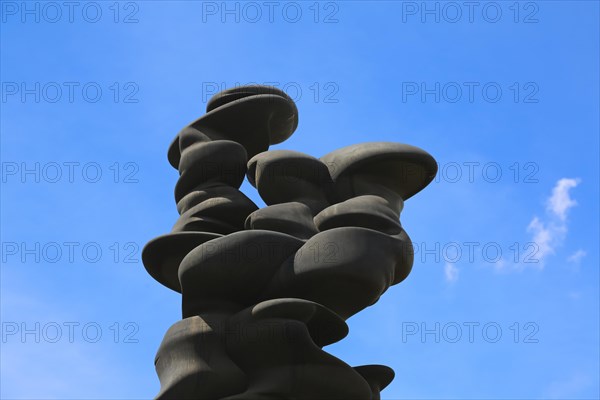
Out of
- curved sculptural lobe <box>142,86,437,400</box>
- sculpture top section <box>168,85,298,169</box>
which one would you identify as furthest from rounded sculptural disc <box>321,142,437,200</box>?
sculpture top section <box>168,85,298,169</box>

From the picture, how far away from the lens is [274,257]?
564 cm

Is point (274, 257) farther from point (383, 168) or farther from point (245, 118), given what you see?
point (245, 118)

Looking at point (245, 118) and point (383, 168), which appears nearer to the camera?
point (383, 168)

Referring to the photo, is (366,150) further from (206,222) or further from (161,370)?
(161,370)

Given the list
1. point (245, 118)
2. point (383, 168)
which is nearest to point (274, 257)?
point (383, 168)

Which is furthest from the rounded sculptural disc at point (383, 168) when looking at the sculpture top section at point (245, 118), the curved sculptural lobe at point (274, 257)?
the sculpture top section at point (245, 118)

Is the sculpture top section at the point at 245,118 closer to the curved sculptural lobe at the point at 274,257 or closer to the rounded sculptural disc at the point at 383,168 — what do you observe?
the curved sculptural lobe at the point at 274,257

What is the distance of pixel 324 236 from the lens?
560cm

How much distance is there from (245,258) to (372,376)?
0.91 meters

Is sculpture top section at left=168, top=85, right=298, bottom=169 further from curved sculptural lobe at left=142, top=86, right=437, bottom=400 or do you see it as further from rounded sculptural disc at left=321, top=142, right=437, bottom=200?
rounded sculptural disc at left=321, top=142, right=437, bottom=200

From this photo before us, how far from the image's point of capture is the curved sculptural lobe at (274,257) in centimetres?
531

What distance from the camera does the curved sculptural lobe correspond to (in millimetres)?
5309

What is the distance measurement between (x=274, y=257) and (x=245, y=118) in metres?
1.30

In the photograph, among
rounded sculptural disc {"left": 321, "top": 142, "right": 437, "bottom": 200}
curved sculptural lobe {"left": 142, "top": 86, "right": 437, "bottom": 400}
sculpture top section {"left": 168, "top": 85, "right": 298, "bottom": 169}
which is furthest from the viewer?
sculpture top section {"left": 168, "top": 85, "right": 298, "bottom": 169}
